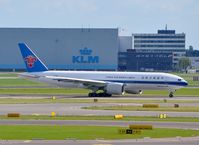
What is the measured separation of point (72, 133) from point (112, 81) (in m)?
51.1

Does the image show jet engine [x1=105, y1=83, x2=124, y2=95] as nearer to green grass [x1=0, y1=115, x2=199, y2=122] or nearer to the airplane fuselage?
the airplane fuselage

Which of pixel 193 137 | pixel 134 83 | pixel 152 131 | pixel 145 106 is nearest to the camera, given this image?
pixel 193 137

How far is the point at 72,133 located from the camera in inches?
1781

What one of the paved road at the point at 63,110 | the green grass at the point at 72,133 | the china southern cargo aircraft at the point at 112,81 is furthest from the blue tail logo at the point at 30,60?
the green grass at the point at 72,133

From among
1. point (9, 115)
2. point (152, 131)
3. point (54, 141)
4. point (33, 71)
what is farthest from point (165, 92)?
point (54, 141)

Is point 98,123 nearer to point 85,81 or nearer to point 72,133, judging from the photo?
point 72,133

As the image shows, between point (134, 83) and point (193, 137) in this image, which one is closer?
point (193, 137)

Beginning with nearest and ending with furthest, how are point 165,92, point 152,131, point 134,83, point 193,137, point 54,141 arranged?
point 54,141 < point 193,137 < point 152,131 < point 134,83 < point 165,92

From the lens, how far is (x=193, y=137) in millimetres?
43688

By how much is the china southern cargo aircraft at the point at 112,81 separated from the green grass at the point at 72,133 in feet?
151

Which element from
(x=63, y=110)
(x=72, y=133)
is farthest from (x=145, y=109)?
(x=72, y=133)

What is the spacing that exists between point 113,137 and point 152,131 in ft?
14.6

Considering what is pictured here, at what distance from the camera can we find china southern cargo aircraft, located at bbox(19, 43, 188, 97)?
95.6 meters

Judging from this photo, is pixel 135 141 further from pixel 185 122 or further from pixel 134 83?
pixel 134 83
